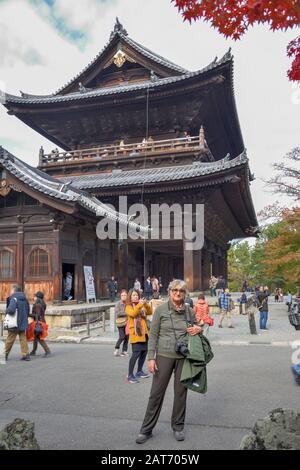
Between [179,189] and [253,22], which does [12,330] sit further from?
[179,189]

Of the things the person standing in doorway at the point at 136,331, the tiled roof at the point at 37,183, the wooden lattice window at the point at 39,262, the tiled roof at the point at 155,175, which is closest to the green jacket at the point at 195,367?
the person standing in doorway at the point at 136,331

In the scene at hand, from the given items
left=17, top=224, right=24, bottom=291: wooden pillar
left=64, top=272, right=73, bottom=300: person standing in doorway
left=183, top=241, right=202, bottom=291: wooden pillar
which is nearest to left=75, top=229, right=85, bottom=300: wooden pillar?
left=64, top=272, right=73, bottom=300: person standing in doorway

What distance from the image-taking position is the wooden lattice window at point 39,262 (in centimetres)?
1444

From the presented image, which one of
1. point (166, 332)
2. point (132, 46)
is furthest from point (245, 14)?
point (132, 46)

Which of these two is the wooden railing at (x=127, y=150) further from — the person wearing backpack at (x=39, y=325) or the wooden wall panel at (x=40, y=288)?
the person wearing backpack at (x=39, y=325)

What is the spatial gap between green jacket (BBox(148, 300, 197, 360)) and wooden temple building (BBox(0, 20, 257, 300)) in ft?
30.1

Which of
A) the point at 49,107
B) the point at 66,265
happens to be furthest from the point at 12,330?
the point at 49,107

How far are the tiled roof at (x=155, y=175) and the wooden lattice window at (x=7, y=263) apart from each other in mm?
6803

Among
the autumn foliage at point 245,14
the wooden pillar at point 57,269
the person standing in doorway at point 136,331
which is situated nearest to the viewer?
the autumn foliage at point 245,14

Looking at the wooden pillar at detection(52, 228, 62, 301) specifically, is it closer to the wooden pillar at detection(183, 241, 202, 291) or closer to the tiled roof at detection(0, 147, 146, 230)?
the tiled roof at detection(0, 147, 146, 230)

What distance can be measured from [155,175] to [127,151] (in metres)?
3.64

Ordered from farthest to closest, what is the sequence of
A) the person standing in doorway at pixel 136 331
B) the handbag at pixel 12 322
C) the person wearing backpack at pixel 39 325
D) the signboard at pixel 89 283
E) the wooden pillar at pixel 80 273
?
the signboard at pixel 89 283 → the wooden pillar at pixel 80 273 → the person wearing backpack at pixel 39 325 → the handbag at pixel 12 322 → the person standing in doorway at pixel 136 331

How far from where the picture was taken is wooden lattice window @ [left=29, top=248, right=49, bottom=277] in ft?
47.4

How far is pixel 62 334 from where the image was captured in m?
12.7
